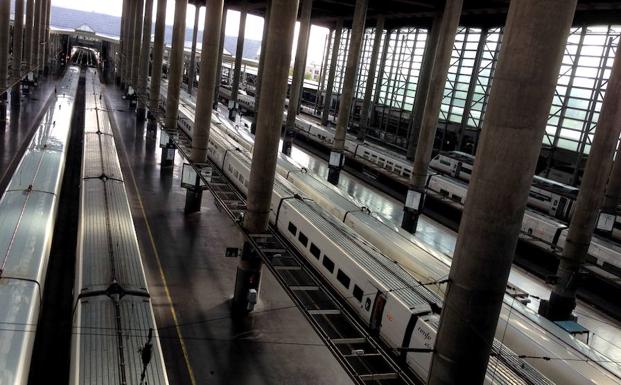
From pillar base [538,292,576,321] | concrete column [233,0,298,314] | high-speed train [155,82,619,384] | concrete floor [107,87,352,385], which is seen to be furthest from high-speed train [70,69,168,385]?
pillar base [538,292,576,321]

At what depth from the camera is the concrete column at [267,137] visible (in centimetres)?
Answer: 1684

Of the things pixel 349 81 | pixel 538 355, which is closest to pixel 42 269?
pixel 538 355

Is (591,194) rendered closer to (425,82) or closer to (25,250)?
(25,250)

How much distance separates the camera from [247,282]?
1844 centimetres

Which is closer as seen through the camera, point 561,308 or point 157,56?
point 561,308

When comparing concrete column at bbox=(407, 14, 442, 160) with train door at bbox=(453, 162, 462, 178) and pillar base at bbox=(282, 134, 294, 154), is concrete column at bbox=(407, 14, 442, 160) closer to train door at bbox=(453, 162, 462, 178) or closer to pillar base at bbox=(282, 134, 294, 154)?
train door at bbox=(453, 162, 462, 178)

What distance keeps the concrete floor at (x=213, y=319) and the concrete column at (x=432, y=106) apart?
9.90 meters

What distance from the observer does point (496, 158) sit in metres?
8.91

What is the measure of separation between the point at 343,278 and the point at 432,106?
1356cm

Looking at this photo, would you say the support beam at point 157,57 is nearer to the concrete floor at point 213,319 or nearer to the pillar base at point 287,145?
the pillar base at point 287,145

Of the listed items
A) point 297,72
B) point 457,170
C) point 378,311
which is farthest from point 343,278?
point 297,72

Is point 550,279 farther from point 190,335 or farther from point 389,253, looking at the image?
point 190,335

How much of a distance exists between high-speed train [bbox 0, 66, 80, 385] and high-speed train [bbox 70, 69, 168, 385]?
0.98 meters

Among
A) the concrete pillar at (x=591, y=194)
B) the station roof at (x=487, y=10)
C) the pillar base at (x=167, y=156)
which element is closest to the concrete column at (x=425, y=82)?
the station roof at (x=487, y=10)
